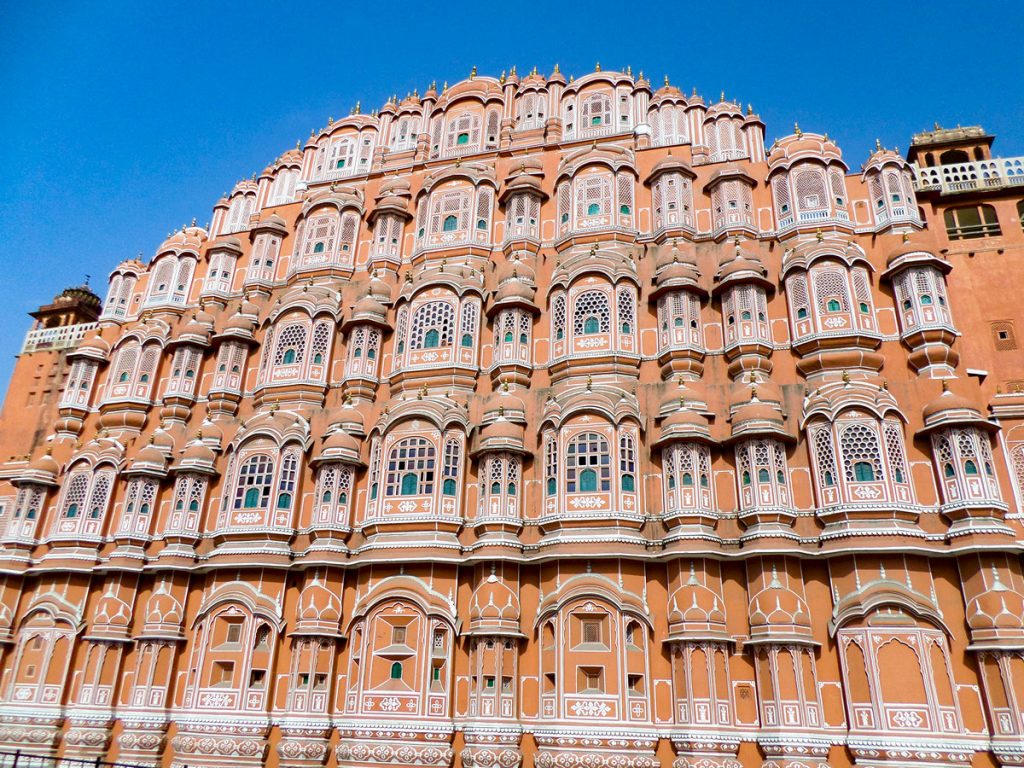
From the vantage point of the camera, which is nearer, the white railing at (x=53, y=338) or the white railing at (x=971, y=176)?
the white railing at (x=971, y=176)

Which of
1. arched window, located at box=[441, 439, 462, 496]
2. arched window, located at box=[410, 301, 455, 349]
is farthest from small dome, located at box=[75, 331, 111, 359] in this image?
arched window, located at box=[441, 439, 462, 496]

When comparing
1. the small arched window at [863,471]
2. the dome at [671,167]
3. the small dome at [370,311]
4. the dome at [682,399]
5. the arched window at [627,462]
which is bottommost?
the small arched window at [863,471]

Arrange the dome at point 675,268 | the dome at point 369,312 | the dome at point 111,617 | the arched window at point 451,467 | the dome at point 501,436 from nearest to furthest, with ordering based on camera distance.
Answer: the dome at point 501,436, the arched window at point 451,467, the dome at point 111,617, the dome at point 675,268, the dome at point 369,312

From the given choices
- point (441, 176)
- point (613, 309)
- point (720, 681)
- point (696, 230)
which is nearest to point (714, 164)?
point (696, 230)

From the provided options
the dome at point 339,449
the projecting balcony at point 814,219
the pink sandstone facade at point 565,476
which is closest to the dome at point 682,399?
the pink sandstone facade at point 565,476

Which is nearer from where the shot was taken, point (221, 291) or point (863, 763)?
point (863, 763)

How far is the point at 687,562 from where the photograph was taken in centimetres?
1938

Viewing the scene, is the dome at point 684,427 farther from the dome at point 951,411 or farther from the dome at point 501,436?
the dome at point 951,411

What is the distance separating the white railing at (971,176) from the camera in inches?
1012

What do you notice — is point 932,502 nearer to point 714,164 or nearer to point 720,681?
point 720,681

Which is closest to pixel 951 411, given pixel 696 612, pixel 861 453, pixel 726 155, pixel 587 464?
pixel 861 453

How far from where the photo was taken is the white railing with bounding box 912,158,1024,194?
84.3ft

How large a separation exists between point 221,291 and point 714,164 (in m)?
19.8

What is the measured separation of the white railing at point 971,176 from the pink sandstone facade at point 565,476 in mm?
181
